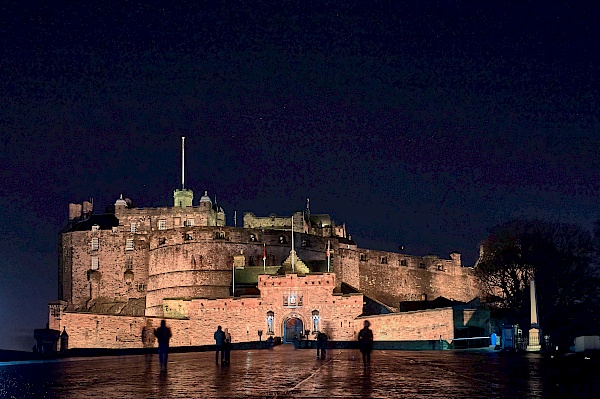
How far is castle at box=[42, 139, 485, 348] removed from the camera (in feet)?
173

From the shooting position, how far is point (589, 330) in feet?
157

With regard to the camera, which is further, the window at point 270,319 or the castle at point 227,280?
the window at point 270,319

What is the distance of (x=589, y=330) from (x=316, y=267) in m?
23.7

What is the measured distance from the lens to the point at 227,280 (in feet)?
221

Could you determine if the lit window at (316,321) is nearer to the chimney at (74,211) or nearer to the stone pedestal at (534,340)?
the stone pedestal at (534,340)

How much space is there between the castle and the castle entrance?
0.07 meters

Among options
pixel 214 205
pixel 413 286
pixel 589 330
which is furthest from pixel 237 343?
pixel 214 205

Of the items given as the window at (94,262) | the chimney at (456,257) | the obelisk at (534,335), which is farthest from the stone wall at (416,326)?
the window at (94,262)

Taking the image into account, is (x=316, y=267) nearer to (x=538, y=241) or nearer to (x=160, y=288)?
(x=160, y=288)

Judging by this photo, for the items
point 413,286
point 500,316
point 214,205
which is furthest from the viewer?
point 214,205

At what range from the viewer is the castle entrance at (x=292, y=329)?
54.8 meters

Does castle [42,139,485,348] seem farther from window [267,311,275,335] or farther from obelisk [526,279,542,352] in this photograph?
obelisk [526,279,542,352]

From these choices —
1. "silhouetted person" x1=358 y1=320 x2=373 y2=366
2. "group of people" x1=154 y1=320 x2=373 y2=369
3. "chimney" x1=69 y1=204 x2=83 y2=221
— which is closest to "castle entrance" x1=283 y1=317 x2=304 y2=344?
"group of people" x1=154 y1=320 x2=373 y2=369

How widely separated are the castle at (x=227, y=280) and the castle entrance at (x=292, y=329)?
0.21 feet
